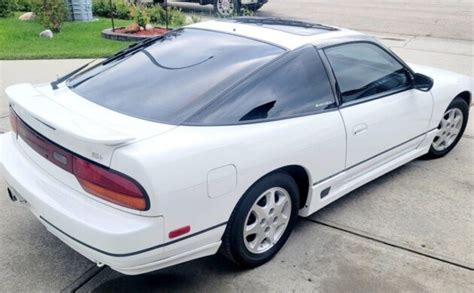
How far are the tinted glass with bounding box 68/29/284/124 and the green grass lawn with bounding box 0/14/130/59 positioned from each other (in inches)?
223

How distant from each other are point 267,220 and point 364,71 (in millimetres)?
1472

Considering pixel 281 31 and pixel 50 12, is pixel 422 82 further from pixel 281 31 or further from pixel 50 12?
pixel 50 12

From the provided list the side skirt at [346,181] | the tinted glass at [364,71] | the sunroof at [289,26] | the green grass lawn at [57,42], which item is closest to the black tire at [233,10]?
the green grass lawn at [57,42]

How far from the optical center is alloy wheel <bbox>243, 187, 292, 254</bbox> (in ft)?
9.59

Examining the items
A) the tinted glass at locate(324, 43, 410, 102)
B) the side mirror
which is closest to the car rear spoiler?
the tinted glass at locate(324, 43, 410, 102)

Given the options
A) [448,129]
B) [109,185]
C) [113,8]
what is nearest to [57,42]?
[113,8]

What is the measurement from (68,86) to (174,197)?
1.37 m

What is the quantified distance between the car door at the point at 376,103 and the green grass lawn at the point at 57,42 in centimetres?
606

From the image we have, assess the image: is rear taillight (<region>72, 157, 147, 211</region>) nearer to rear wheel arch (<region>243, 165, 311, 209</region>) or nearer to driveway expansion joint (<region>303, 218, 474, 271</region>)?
rear wheel arch (<region>243, 165, 311, 209</region>)

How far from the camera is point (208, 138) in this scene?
8.38ft

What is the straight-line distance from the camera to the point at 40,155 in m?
2.75

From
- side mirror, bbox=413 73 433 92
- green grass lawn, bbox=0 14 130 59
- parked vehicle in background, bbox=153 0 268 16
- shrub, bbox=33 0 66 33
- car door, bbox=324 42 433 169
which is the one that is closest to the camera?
car door, bbox=324 42 433 169

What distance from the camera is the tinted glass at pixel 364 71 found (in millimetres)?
3434

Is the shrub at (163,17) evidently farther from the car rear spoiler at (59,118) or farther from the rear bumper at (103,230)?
the rear bumper at (103,230)
